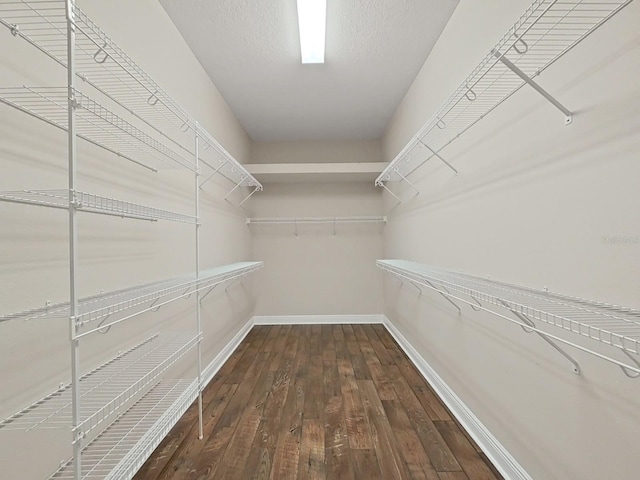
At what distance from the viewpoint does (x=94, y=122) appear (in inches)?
50.3

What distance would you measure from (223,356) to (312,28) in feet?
8.29

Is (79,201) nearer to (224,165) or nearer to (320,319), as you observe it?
(224,165)

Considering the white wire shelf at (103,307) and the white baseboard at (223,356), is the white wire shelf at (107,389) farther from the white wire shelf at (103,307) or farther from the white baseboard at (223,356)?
the white baseboard at (223,356)

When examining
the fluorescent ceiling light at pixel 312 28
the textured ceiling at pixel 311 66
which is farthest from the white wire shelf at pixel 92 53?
the fluorescent ceiling light at pixel 312 28

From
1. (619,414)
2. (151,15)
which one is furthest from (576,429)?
(151,15)

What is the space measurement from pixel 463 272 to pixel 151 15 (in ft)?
7.03

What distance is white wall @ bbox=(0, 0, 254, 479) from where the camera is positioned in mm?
957

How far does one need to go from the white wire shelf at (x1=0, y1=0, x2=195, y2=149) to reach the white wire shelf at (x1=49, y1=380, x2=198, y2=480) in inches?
47.1

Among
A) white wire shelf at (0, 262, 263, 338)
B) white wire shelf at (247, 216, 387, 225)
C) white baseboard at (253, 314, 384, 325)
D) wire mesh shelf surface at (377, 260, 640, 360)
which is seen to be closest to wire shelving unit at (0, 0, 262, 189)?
white wire shelf at (0, 262, 263, 338)

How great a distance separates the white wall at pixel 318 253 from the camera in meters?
4.09

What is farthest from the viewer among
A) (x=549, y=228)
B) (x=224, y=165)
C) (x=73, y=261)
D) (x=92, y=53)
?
(x=224, y=165)

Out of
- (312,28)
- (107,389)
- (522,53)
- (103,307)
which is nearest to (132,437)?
(107,389)

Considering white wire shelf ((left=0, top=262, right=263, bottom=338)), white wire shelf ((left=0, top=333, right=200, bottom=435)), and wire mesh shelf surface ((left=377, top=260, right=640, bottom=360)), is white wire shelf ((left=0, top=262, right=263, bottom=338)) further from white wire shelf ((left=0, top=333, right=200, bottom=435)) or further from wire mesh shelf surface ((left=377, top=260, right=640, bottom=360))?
wire mesh shelf surface ((left=377, top=260, right=640, bottom=360))

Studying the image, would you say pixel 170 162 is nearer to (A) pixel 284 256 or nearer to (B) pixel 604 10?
(B) pixel 604 10
